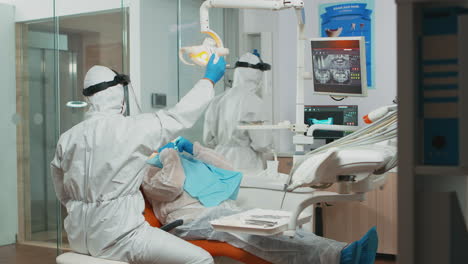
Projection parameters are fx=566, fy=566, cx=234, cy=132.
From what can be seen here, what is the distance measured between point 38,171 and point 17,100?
1.81ft

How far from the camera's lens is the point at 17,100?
13.8 ft

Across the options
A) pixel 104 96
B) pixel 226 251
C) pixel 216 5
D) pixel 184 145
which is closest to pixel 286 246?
pixel 226 251

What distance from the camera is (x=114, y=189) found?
267 centimetres

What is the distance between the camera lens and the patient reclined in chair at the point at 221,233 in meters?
2.67

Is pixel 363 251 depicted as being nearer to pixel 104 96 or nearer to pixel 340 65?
pixel 340 65

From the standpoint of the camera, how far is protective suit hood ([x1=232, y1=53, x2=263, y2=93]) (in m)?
4.70

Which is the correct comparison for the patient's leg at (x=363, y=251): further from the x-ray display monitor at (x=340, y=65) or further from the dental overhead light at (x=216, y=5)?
A: the dental overhead light at (x=216, y=5)

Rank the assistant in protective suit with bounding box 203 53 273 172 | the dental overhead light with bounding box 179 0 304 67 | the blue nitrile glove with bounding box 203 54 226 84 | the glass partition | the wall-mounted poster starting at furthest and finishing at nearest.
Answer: the wall-mounted poster → the assistant in protective suit with bounding box 203 53 273 172 → the glass partition → the dental overhead light with bounding box 179 0 304 67 → the blue nitrile glove with bounding box 203 54 226 84

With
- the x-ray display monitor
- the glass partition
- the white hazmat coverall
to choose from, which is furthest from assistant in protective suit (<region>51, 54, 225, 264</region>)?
the glass partition

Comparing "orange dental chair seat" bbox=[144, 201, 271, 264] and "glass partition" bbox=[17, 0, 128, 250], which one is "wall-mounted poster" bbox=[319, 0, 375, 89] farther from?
"orange dental chair seat" bbox=[144, 201, 271, 264]

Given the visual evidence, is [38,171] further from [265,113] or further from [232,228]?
[232,228]

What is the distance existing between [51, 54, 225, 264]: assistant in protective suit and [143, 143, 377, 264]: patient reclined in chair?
0.23 meters

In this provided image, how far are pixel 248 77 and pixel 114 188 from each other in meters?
2.26

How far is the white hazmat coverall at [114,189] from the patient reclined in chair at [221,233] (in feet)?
0.74
